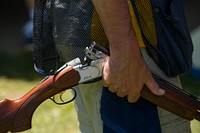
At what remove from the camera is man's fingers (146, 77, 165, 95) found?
85.7 inches

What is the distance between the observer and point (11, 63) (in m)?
6.35

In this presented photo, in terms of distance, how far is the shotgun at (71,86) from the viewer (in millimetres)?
2207

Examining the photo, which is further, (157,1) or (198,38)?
(198,38)

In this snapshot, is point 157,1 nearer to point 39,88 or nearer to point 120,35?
point 120,35

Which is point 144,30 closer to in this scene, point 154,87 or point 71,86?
point 154,87

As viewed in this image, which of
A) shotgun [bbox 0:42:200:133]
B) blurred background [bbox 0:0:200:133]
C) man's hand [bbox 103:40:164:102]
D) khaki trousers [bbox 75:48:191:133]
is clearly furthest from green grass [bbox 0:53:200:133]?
man's hand [bbox 103:40:164:102]

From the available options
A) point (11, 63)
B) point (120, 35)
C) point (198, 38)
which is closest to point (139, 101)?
point (120, 35)

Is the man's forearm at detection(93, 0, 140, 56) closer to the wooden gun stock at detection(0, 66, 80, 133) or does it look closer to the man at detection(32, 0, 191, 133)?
the man at detection(32, 0, 191, 133)

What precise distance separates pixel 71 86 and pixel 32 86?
11.1 feet

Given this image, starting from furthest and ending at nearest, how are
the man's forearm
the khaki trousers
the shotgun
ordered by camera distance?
the khaki trousers → the shotgun → the man's forearm

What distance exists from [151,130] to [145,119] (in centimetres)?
5

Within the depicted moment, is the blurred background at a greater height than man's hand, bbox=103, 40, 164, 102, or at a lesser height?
lesser

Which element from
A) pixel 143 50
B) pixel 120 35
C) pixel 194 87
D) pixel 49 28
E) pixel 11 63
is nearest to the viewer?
pixel 120 35

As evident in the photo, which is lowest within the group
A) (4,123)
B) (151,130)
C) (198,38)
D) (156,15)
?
(198,38)
